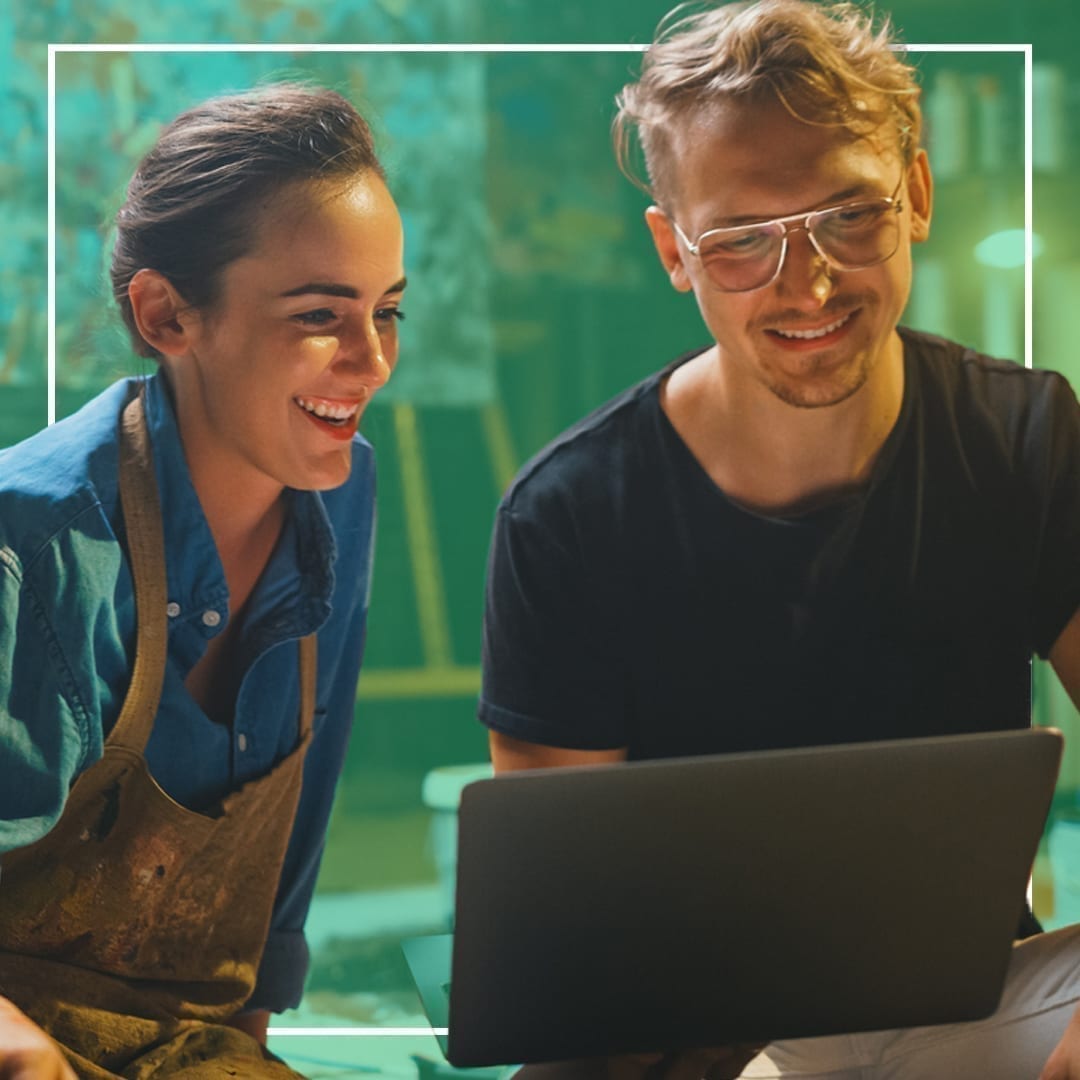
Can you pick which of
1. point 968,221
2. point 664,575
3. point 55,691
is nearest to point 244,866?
point 55,691

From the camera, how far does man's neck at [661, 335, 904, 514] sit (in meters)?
2.08

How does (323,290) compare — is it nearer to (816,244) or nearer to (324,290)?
(324,290)

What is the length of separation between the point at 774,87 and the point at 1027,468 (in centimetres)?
63

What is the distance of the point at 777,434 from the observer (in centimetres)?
209

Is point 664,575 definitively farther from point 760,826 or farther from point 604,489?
point 760,826

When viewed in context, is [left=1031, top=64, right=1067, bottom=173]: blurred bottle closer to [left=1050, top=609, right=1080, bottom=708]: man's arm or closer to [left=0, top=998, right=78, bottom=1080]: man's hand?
[left=1050, top=609, right=1080, bottom=708]: man's arm

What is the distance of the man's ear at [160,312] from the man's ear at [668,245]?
0.65 meters

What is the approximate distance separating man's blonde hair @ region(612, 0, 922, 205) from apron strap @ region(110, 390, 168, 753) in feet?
2.66

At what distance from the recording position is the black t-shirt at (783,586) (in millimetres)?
2057

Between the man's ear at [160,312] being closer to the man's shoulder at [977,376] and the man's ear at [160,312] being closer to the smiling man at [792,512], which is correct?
the smiling man at [792,512]

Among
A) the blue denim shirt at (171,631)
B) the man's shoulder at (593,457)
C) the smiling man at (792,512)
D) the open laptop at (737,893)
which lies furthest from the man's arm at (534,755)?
the open laptop at (737,893)

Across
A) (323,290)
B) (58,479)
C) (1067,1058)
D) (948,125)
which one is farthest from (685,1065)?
(948,125)

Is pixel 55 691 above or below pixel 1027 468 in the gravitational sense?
below

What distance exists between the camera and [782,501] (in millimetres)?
2102
